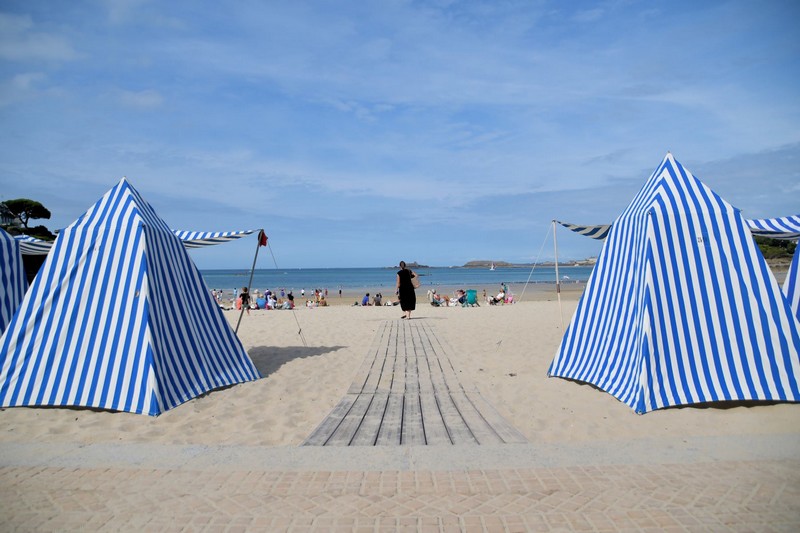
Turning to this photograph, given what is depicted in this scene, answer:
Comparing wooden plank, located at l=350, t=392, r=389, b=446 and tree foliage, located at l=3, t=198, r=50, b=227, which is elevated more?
tree foliage, located at l=3, t=198, r=50, b=227

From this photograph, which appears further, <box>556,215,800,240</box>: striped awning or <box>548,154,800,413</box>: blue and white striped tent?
<box>556,215,800,240</box>: striped awning

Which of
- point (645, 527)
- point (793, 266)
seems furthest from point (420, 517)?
point (793, 266)

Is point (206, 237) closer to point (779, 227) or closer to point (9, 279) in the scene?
point (9, 279)

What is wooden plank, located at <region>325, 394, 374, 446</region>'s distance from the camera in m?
4.42

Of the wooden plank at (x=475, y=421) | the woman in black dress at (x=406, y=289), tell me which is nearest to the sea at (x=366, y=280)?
the woman in black dress at (x=406, y=289)

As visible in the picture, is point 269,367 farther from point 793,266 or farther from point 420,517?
point 793,266

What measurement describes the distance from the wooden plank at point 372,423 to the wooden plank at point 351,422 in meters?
0.04

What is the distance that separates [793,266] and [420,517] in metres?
6.76

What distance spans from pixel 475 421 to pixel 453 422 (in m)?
0.21

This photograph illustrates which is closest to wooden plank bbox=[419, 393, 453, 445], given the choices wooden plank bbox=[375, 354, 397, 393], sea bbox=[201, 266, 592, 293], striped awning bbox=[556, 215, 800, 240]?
wooden plank bbox=[375, 354, 397, 393]

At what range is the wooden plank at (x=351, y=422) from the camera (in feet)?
14.5

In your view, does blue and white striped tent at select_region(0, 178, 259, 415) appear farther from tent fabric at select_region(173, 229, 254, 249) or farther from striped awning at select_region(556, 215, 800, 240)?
striped awning at select_region(556, 215, 800, 240)

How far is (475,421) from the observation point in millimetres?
4965

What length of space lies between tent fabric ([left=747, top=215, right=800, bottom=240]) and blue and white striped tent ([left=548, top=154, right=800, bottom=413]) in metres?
Answer: 2.93
